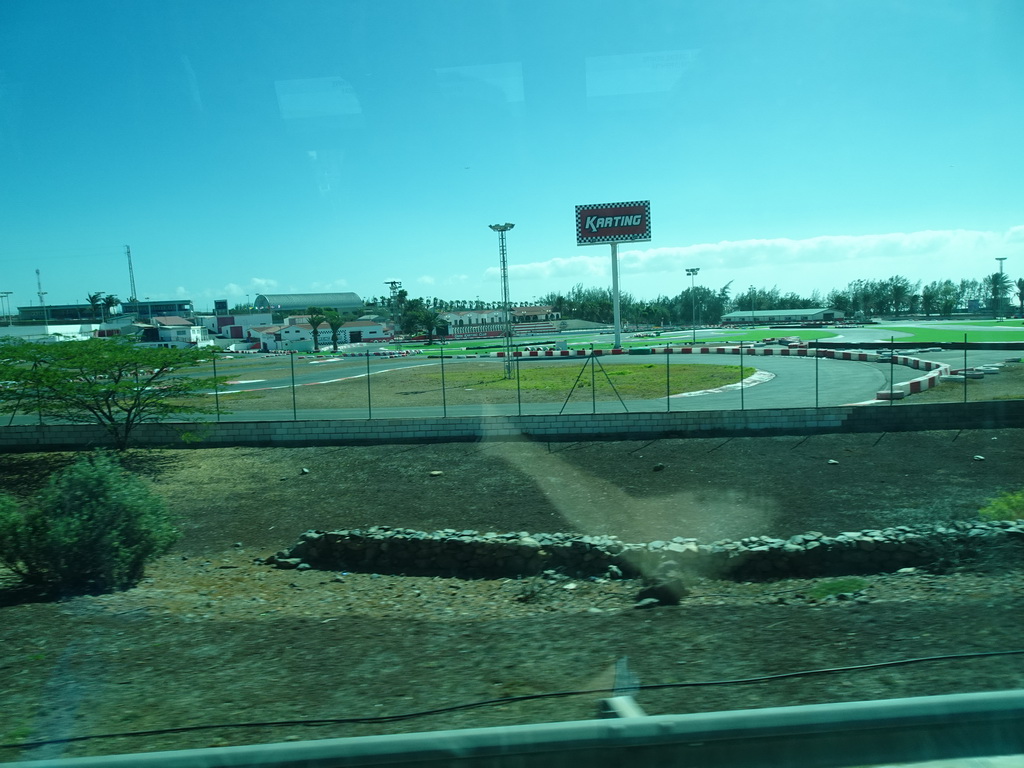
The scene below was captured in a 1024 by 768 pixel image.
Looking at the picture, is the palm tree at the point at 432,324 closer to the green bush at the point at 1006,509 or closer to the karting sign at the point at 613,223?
the karting sign at the point at 613,223

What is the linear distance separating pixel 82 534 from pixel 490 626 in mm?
6493

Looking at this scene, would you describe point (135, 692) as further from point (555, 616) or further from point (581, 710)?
point (555, 616)

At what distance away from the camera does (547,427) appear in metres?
23.6

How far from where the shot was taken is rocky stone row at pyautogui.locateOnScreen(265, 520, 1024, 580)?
11398 mm

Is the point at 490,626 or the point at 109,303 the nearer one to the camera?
the point at 490,626

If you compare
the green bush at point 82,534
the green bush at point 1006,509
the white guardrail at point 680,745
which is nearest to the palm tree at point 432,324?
the green bush at point 1006,509

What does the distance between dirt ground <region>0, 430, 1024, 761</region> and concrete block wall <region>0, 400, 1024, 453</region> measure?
4465 millimetres

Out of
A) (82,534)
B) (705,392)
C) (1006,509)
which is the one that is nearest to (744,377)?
(705,392)

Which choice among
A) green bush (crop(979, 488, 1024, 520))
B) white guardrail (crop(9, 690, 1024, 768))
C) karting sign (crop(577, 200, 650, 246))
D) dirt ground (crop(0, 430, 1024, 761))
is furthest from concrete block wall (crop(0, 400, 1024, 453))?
karting sign (crop(577, 200, 650, 246))

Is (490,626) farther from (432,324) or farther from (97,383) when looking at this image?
(432,324)

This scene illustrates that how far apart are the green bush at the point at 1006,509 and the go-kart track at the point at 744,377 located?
978cm

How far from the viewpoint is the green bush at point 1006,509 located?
13.4 meters

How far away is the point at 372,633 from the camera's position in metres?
7.52

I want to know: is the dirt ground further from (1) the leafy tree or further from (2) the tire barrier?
(2) the tire barrier
